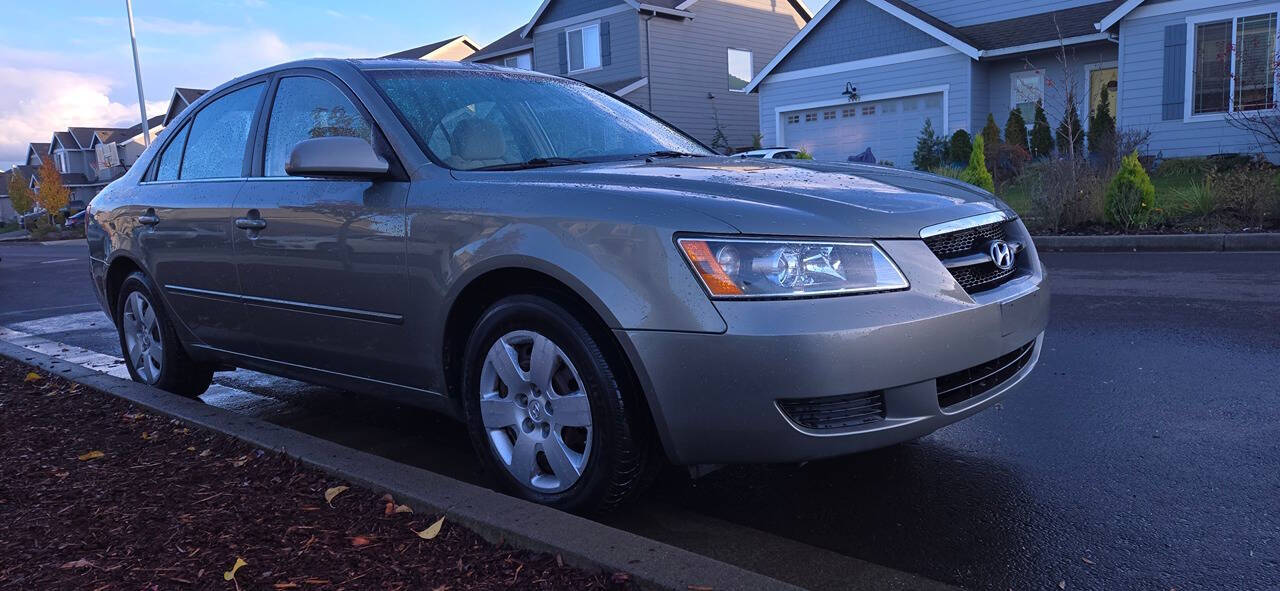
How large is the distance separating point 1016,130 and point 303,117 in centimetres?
1855

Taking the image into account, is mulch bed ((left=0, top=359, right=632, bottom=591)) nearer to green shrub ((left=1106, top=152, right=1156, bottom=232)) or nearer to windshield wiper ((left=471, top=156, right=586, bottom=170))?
windshield wiper ((left=471, top=156, right=586, bottom=170))

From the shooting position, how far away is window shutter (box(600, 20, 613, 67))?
29.2 m

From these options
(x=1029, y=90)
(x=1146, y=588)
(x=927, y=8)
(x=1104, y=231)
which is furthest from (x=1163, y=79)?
(x=1146, y=588)

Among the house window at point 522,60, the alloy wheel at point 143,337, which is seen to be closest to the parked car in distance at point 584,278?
the alloy wheel at point 143,337

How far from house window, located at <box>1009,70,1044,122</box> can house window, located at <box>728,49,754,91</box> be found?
1219 centimetres

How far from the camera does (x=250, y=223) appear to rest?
13.4ft

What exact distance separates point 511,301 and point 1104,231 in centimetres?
1042

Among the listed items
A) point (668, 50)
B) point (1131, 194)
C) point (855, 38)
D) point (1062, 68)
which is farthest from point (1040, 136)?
point (668, 50)

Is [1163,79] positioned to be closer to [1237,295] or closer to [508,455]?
[1237,295]

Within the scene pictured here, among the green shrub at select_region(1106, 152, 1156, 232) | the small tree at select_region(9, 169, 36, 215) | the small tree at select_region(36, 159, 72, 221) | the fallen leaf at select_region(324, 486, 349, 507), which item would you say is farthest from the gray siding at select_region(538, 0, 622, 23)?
the small tree at select_region(9, 169, 36, 215)

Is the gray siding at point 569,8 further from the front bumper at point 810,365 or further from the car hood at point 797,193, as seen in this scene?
the front bumper at point 810,365

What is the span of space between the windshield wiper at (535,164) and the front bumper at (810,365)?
1.06 meters

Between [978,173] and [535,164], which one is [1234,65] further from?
[535,164]

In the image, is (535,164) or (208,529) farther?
(535,164)
